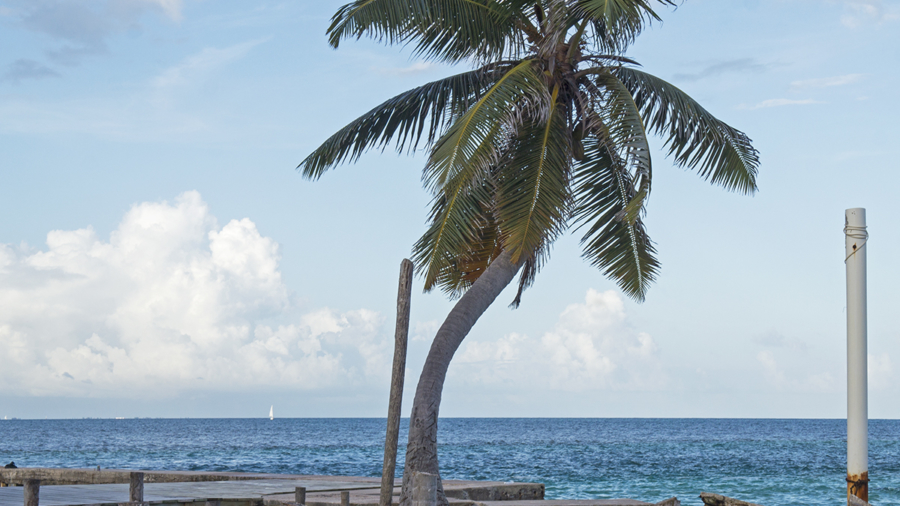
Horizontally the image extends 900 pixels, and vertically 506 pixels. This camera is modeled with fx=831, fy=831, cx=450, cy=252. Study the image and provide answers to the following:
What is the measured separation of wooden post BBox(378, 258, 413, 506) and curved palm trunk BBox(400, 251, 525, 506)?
23 centimetres

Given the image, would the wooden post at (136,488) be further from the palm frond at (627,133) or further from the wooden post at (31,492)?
the palm frond at (627,133)

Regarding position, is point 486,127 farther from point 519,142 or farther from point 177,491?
point 177,491

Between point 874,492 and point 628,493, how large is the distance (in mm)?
7767

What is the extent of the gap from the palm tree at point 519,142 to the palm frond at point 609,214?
0.05 ft

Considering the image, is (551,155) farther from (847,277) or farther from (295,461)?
(295,461)

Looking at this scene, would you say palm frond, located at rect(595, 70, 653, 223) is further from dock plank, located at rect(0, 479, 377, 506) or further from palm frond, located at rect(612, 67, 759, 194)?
dock plank, located at rect(0, 479, 377, 506)

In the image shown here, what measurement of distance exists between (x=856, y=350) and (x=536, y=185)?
4.93m

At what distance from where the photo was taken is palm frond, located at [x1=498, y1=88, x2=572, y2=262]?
10.4 meters

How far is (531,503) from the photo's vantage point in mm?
11602

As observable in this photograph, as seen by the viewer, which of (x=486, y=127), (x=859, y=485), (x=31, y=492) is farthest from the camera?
(x=486, y=127)

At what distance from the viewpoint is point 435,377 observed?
923 cm

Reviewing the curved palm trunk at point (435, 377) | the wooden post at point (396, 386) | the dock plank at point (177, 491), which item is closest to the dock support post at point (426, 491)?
the wooden post at point (396, 386)

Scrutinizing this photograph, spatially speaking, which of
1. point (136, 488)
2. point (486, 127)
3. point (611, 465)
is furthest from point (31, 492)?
point (611, 465)

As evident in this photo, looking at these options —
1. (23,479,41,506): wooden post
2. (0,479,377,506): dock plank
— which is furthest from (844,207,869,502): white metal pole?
(0,479,377,506): dock plank
